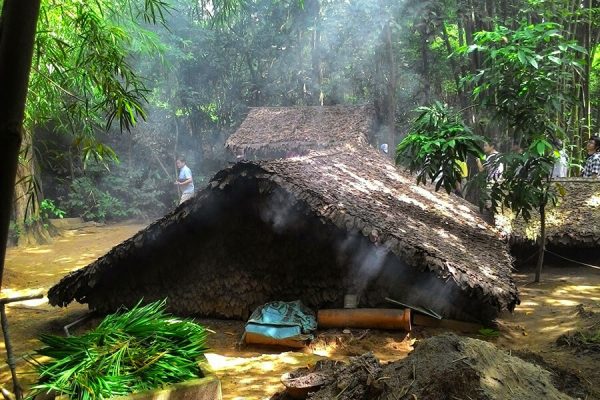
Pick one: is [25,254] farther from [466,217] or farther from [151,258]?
[466,217]

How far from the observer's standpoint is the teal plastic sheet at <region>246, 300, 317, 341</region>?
18.1ft

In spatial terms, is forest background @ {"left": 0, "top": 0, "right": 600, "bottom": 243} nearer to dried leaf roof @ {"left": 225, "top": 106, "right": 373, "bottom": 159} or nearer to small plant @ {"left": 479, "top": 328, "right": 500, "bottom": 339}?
dried leaf roof @ {"left": 225, "top": 106, "right": 373, "bottom": 159}

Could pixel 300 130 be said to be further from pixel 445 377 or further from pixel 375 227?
pixel 445 377

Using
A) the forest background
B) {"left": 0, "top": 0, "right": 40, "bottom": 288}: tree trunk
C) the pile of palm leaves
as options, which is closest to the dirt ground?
the pile of palm leaves

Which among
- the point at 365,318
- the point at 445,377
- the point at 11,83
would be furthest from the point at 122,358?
the point at 365,318

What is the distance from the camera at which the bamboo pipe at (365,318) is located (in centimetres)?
561

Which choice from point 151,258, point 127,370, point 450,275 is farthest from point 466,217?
point 127,370

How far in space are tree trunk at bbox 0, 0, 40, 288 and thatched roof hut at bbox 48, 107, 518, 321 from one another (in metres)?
4.40

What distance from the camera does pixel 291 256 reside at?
20.0ft

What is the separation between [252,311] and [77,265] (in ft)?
19.2

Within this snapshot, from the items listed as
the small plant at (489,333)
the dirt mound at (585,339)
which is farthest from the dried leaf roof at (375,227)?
the dirt mound at (585,339)

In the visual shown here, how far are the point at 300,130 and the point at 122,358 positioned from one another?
12.1 meters

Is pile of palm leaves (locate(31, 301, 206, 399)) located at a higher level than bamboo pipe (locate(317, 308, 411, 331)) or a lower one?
higher

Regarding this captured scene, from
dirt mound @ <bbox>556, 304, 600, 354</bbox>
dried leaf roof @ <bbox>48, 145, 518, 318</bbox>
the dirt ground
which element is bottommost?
the dirt ground
